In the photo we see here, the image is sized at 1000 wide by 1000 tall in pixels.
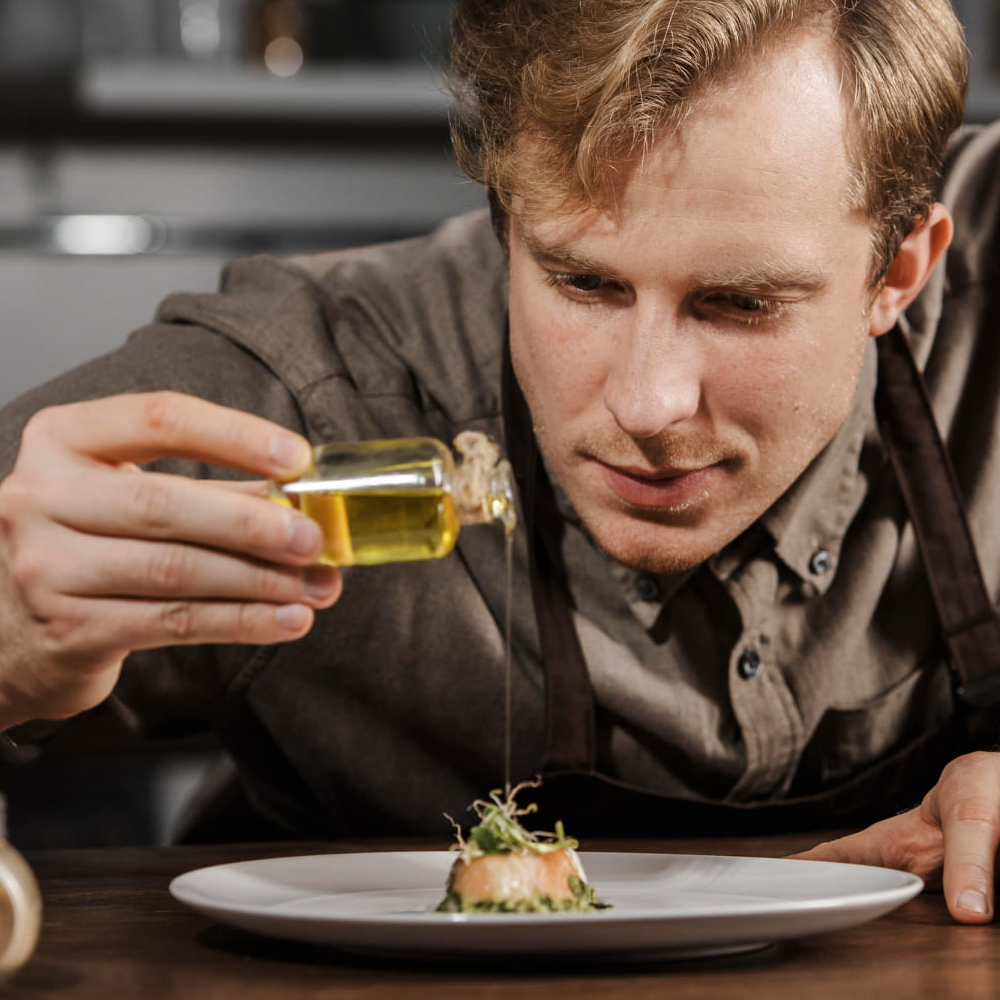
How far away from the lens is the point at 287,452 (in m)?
0.86

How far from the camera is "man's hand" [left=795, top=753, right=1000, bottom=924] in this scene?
997 mm

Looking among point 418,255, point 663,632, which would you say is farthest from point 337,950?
point 418,255

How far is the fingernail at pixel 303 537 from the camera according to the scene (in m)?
0.87

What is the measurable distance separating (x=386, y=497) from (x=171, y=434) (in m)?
0.14

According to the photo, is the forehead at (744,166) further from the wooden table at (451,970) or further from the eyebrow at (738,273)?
the wooden table at (451,970)

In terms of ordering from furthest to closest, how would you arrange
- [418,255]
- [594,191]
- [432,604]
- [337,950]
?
[418,255] → [432,604] → [594,191] → [337,950]

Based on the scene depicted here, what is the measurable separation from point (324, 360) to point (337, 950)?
0.79m

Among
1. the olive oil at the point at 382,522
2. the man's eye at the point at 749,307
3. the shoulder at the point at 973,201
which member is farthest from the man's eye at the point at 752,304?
the shoulder at the point at 973,201

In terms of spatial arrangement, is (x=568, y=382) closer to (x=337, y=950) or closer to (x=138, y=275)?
(x=337, y=950)

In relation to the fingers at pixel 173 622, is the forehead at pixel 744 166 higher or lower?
higher

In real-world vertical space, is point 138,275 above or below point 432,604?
above

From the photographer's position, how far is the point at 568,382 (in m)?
1.29

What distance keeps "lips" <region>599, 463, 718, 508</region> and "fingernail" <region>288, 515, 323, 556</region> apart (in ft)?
1.55

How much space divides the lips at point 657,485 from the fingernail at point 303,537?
0.47 meters
